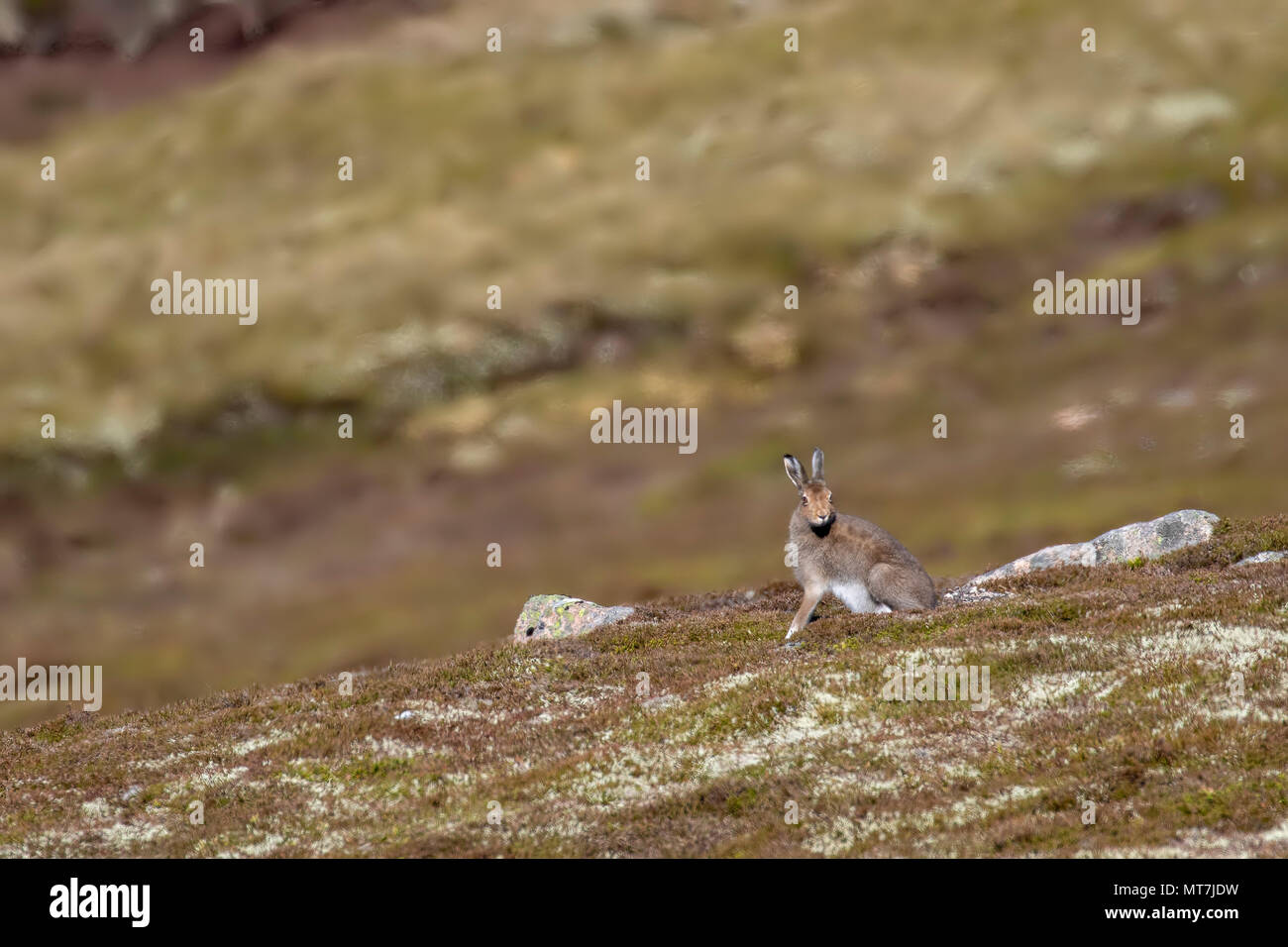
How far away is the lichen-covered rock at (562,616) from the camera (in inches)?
1431

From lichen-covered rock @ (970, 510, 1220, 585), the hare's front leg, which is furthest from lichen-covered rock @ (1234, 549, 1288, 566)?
the hare's front leg

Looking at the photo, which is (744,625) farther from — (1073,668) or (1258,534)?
(1258,534)

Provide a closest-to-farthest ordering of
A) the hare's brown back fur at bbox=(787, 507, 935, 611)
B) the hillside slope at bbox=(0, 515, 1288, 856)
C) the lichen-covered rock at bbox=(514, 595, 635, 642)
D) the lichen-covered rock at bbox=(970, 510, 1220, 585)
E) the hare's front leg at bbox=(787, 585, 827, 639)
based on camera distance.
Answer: the hillside slope at bbox=(0, 515, 1288, 856) → the hare's brown back fur at bbox=(787, 507, 935, 611) → the hare's front leg at bbox=(787, 585, 827, 639) → the lichen-covered rock at bbox=(514, 595, 635, 642) → the lichen-covered rock at bbox=(970, 510, 1220, 585)

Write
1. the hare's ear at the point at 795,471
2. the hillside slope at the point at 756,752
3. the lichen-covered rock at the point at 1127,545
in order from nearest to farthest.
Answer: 1. the hillside slope at the point at 756,752
2. the hare's ear at the point at 795,471
3. the lichen-covered rock at the point at 1127,545

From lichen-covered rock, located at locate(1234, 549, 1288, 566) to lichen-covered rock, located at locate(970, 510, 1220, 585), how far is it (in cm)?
370

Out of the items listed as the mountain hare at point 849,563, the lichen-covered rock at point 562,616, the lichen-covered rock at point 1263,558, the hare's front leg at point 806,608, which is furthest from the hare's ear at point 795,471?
the lichen-covered rock at point 1263,558

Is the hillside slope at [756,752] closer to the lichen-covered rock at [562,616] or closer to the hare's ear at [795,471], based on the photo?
the hare's ear at [795,471]

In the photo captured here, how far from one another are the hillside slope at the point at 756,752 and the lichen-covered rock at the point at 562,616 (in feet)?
20.5

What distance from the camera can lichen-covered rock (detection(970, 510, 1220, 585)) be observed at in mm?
36531

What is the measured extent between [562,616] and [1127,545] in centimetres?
1808

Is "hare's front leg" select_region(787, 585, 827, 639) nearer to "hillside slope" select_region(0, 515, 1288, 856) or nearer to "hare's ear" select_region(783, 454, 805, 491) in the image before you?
"hillside slope" select_region(0, 515, 1288, 856)

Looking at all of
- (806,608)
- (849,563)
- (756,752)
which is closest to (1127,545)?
(849,563)
